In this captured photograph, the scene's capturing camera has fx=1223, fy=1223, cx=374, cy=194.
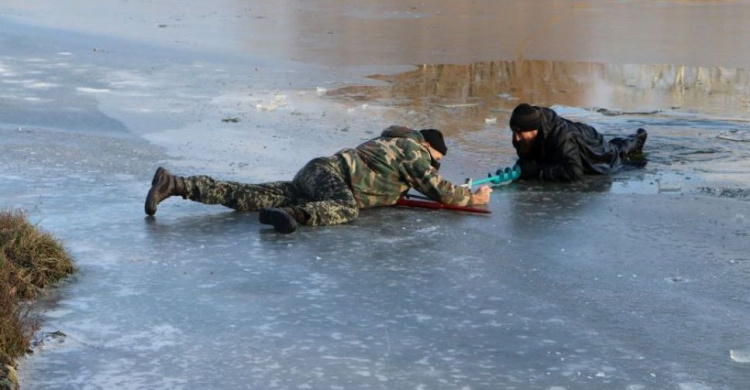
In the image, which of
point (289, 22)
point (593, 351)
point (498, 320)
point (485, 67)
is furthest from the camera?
point (289, 22)

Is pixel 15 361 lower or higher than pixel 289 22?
lower

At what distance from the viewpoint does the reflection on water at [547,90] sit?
41.7 ft

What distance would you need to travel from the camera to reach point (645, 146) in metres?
10.8

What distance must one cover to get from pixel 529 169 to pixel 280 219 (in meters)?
2.56

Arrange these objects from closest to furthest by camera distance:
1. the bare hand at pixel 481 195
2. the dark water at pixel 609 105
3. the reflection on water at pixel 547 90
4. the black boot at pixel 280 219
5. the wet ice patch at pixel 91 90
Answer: the black boot at pixel 280 219
the bare hand at pixel 481 195
the dark water at pixel 609 105
the reflection on water at pixel 547 90
the wet ice patch at pixel 91 90

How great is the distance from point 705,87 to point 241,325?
10.1 meters

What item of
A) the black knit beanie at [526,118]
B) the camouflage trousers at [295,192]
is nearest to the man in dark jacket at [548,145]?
the black knit beanie at [526,118]

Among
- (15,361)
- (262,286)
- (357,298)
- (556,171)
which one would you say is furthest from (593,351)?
(556,171)

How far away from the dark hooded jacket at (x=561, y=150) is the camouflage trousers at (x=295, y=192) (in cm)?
189

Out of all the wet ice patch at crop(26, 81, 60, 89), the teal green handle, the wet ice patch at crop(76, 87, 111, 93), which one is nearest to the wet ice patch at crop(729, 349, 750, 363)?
the teal green handle

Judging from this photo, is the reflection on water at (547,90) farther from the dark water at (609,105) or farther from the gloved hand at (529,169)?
the gloved hand at (529,169)

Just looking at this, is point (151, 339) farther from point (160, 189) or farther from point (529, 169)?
point (529, 169)

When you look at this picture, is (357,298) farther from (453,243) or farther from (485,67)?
(485,67)

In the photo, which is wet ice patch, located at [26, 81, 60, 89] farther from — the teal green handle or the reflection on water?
the teal green handle
